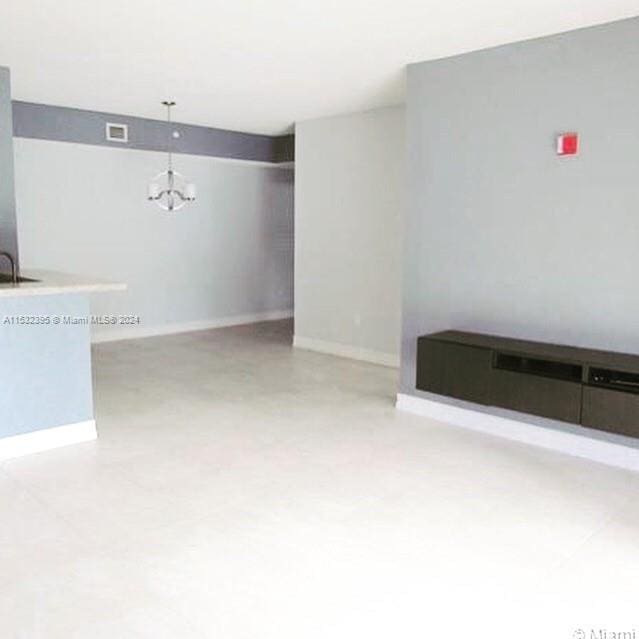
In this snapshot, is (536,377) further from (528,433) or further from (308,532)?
(308,532)

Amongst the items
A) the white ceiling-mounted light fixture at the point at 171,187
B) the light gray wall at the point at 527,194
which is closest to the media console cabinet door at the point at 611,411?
the light gray wall at the point at 527,194

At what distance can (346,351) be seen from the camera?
6340 millimetres

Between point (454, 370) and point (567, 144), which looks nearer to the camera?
point (567, 144)

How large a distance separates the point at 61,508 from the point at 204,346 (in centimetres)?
391

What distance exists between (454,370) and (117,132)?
4.75 m

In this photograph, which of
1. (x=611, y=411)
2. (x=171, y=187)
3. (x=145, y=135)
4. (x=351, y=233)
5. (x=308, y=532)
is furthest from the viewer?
(x=171, y=187)

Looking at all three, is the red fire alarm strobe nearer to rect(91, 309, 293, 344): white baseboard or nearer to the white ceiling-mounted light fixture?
the white ceiling-mounted light fixture

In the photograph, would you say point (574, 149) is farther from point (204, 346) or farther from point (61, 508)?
point (204, 346)

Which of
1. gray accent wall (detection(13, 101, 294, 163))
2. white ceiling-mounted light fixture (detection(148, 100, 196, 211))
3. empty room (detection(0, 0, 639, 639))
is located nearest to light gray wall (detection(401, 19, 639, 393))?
empty room (detection(0, 0, 639, 639))

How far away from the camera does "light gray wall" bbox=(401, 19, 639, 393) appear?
3.44 m

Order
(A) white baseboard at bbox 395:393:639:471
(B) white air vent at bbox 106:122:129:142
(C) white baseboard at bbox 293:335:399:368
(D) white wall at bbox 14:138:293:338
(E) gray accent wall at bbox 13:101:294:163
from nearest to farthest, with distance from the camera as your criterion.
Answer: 1. (A) white baseboard at bbox 395:393:639:471
2. (C) white baseboard at bbox 293:335:399:368
3. (E) gray accent wall at bbox 13:101:294:163
4. (D) white wall at bbox 14:138:293:338
5. (B) white air vent at bbox 106:122:129:142

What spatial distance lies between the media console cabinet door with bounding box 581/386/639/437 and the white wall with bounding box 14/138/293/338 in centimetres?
527

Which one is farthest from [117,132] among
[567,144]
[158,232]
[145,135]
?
[567,144]

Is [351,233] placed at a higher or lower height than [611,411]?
higher
